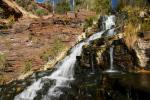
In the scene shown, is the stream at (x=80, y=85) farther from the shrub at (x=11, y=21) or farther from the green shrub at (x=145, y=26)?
the shrub at (x=11, y=21)

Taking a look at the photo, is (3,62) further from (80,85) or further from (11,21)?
(80,85)

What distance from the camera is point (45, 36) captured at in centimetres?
2375

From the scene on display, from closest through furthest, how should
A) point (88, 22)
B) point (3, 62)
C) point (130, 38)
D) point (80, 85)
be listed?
point (80, 85) → point (130, 38) → point (3, 62) → point (88, 22)

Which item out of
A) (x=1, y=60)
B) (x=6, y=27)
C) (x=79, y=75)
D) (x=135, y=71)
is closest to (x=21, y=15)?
(x=6, y=27)

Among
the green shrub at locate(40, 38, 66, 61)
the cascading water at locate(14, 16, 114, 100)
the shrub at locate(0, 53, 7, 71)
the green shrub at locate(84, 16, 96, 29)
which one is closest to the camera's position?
the cascading water at locate(14, 16, 114, 100)

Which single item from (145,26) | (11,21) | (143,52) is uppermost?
(11,21)

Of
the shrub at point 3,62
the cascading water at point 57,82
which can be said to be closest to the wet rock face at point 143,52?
the cascading water at point 57,82

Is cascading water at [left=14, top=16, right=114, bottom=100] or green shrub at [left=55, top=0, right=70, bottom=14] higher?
green shrub at [left=55, top=0, right=70, bottom=14]

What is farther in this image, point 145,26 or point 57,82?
point 145,26

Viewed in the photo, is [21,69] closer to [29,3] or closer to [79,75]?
[79,75]

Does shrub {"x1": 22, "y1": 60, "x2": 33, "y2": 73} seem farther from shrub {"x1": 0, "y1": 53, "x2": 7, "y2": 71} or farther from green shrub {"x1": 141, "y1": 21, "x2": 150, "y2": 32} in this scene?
green shrub {"x1": 141, "y1": 21, "x2": 150, "y2": 32}

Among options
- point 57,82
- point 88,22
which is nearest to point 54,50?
point 88,22

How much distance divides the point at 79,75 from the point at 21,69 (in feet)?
17.9

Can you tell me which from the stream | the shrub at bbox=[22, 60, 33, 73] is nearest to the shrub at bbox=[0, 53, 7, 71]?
the shrub at bbox=[22, 60, 33, 73]
